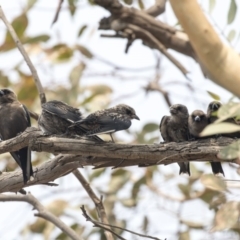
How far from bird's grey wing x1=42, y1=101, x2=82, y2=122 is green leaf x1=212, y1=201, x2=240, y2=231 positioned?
1.08 metres

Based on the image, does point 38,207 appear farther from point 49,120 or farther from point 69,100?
point 69,100

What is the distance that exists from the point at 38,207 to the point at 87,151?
4.53 ft

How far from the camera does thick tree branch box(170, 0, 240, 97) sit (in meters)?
2.50

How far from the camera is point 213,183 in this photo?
155 inches

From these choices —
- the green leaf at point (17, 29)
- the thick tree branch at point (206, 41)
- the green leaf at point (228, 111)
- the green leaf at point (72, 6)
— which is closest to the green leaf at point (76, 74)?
the green leaf at point (72, 6)

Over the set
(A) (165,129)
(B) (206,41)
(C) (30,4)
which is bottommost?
(A) (165,129)

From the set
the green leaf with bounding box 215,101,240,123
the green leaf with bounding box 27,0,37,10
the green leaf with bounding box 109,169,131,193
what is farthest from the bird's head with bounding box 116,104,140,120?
the green leaf with bounding box 109,169,131,193

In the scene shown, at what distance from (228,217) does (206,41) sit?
165 centimetres

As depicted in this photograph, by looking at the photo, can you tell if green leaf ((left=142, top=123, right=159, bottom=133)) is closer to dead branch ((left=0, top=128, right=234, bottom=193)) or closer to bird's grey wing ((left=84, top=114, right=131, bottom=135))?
bird's grey wing ((left=84, top=114, right=131, bottom=135))

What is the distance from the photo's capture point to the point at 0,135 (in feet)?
16.5

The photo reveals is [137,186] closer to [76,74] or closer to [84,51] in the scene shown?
[76,74]

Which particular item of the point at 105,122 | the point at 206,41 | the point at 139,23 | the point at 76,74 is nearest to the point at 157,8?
the point at 139,23

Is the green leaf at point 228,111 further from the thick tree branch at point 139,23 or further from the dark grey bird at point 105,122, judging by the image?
the thick tree branch at point 139,23

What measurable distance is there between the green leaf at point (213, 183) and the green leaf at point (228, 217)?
14 centimetres
